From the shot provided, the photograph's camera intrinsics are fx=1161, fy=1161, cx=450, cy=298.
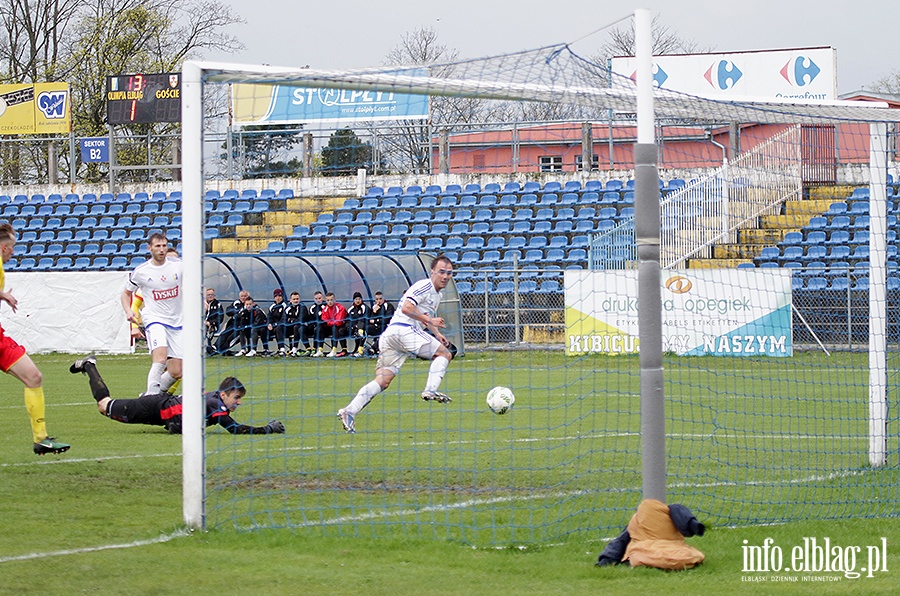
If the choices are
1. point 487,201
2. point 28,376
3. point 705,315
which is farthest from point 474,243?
point 28,376

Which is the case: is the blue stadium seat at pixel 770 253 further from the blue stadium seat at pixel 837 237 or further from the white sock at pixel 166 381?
the white sock at pixel 166 381

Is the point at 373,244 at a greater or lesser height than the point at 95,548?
greater

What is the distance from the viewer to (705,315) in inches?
870

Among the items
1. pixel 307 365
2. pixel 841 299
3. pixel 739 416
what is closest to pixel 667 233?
pixel 841 299

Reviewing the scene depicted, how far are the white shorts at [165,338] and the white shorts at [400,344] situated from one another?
7.34 ft

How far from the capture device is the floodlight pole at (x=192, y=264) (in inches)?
270

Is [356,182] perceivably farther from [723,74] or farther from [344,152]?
[723,74]

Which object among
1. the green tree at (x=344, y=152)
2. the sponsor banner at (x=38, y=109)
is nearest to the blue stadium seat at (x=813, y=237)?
the green tree at (x=344, y=152)

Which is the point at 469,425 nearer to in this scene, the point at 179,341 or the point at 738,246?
the point at 179,341

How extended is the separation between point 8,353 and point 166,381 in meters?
3.31

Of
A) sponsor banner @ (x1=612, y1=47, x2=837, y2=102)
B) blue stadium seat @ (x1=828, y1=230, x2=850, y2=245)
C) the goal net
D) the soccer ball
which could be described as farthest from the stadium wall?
the soccer ball

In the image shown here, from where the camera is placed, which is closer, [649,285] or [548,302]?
[649,285]

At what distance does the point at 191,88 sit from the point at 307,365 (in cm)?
1128

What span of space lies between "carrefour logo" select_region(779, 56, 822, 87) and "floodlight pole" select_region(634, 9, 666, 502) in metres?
33.8
